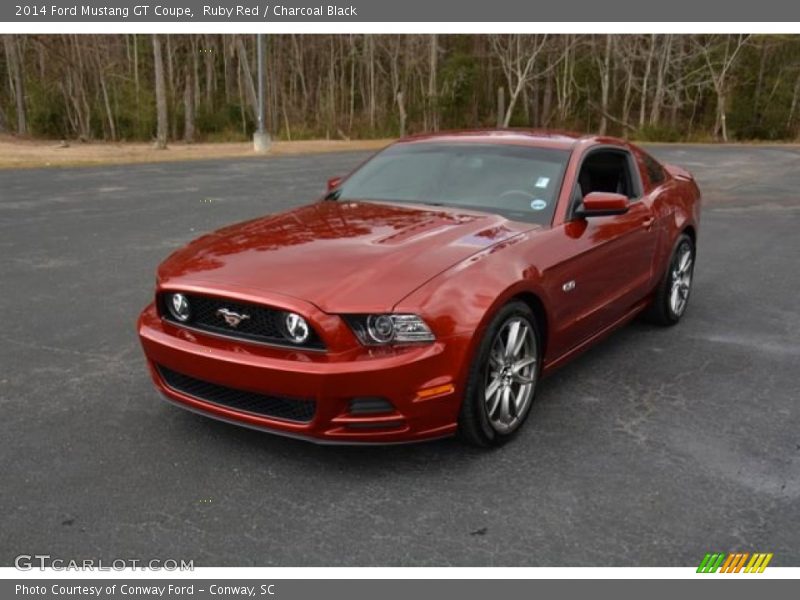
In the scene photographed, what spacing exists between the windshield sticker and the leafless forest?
106 feet

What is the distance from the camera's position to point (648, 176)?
228 inches

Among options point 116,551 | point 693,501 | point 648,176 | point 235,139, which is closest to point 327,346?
point 116,551

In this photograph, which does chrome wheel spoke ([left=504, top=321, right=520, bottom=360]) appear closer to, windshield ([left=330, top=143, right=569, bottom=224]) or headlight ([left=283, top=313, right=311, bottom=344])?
windshield ([left=330, top=143, right=569, bottom=224])

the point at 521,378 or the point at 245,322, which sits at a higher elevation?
the point at 245,322

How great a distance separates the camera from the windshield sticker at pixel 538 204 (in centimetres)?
444

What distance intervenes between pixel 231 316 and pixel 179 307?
0.39 metres

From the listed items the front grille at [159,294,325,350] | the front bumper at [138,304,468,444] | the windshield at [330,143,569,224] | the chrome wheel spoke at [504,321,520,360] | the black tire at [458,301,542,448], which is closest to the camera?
the front bumper at [138,304,468,444]

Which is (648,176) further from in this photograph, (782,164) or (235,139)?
(235,139)

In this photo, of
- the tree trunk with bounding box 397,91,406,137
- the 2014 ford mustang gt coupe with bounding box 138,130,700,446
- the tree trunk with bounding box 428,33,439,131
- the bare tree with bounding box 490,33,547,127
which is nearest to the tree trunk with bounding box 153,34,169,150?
the tree trunk with bounding box 397,91,406,137

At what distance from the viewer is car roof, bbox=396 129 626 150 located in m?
4.96

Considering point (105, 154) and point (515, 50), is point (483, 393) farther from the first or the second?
point (515, 50)

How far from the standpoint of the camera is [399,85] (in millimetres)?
44531

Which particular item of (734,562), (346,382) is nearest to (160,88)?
(346,382)

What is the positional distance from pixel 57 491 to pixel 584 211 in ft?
10.2
